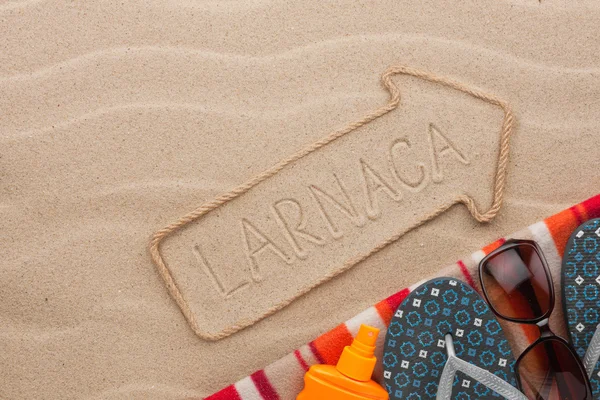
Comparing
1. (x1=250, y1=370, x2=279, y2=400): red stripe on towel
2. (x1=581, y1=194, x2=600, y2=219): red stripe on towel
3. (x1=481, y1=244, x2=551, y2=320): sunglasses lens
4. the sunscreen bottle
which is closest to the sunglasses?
(x1=481, y1=244, x2=551, y2=320): sunglasses lens

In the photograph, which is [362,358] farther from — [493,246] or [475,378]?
[493,246]

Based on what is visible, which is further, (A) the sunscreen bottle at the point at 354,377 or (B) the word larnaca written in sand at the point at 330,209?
(B) the word larnaca written in sand at the point at 330,209

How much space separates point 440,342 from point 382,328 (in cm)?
10

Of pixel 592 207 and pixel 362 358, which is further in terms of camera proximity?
pixel 592 207

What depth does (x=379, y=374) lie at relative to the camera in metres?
0.90

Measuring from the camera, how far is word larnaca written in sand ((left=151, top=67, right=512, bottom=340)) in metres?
0.90

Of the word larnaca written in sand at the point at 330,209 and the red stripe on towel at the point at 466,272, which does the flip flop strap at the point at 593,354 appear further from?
the word larnaca written in sand at the point at 330,209

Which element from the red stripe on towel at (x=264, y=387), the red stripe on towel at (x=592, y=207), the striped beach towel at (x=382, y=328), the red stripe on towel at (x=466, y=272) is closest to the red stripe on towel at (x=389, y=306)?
the striped beach towel at (x=382, y=328)


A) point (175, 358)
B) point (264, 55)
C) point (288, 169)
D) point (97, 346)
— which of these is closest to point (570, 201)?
point (288, 169)

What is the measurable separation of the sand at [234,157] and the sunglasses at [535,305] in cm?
6

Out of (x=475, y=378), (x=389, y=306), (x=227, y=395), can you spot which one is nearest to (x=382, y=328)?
(x=389, y=306)

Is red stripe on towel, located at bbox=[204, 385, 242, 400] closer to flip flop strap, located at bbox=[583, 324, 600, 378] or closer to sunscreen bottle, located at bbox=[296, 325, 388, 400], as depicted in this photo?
sunscreen bottle, located at bbox=[296, 325, 388, 400]

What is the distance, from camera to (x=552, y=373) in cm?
88

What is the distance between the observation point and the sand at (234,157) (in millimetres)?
894
